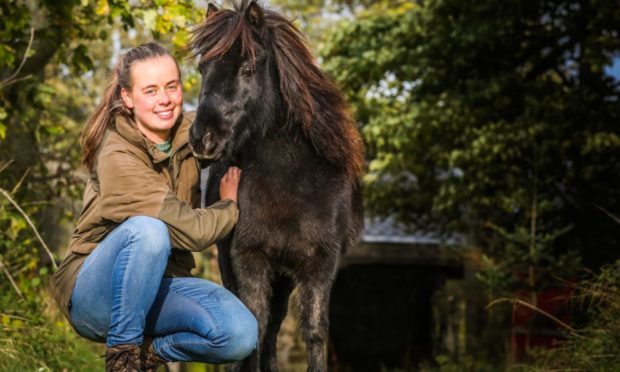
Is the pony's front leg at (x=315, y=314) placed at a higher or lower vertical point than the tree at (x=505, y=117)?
lower

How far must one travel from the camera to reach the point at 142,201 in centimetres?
344

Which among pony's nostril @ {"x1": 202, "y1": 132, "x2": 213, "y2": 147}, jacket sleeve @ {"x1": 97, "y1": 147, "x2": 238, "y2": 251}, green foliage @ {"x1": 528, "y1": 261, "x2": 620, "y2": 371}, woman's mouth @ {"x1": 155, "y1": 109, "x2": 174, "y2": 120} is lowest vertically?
green foliage @ {"x1": 528, "y1": 261, "x2": 620, "y2": 371}

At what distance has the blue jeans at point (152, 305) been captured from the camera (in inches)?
132

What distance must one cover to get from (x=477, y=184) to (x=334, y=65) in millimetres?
2998

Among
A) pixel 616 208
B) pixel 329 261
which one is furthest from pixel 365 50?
pixel 329 261

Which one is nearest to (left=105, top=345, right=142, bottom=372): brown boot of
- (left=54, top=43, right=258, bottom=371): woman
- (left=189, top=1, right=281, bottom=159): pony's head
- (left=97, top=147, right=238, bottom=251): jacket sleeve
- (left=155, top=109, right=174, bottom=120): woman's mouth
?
(left=54, top=43, right=258, bottom=371): woman

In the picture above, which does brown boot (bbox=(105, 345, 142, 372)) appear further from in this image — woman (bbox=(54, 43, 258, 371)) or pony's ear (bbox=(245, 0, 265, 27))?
pony's ear (bbox=(245, 0, 265, 27))

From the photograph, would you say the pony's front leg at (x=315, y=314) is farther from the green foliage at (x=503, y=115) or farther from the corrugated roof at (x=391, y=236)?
the corrugated roof at (x=391, y=236)

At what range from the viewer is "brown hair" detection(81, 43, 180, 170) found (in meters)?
3.69

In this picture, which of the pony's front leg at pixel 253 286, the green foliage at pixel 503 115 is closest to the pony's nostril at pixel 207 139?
the pony's front leg at pixel 253 286

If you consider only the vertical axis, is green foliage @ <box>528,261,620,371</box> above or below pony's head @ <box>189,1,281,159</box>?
below

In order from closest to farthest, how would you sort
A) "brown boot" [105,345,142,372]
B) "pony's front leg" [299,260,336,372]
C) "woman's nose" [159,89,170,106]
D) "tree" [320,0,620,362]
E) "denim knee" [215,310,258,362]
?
1. "brown boot" [105,345,142,372]
2. "denim knee" [215,310,258,362]
3. "woman's nose" [159,89,170,106]
4. "pony's front leg" [299,260,336,372]
5. "tree" [320,0,620,362]

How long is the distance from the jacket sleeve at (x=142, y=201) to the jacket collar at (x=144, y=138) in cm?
11

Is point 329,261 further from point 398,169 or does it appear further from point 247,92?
point 398,169
